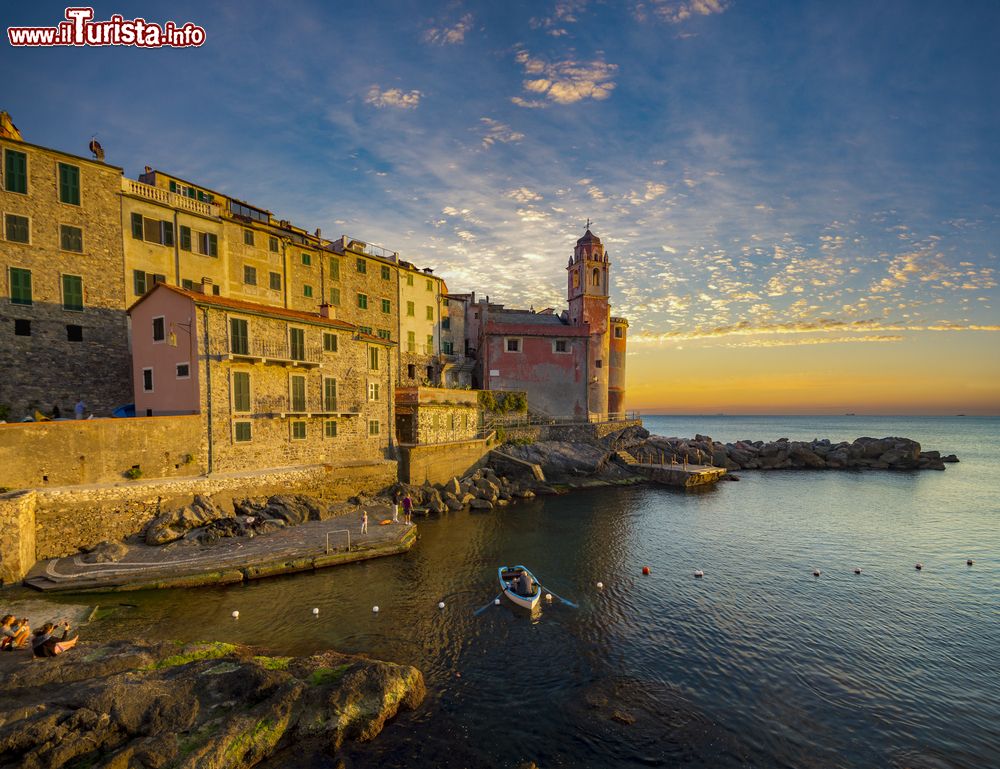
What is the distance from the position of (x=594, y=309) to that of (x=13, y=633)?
54.0 meters

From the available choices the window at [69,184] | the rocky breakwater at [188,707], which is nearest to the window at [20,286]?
the window at [69,184]

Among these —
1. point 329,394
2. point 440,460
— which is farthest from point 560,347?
point 329,394

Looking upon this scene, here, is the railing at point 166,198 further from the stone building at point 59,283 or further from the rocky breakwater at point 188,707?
the rocky breakwater at point 188,707

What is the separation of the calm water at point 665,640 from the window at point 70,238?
2427 cm

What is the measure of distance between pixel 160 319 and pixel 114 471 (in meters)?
9.65

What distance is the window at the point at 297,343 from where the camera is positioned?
30.5 meters

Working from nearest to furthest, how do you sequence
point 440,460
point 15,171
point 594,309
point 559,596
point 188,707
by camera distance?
point 188,707, point 559,596, point 15,171, point 440,460, point 594,309

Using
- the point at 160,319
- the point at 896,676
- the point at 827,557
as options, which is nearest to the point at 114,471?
the point at 160,319

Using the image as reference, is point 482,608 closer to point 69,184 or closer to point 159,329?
point 159,329

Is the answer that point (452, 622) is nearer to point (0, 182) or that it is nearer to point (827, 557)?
point (827, 557)

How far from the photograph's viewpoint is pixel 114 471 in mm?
23406

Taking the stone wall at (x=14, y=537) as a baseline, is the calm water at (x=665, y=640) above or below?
below

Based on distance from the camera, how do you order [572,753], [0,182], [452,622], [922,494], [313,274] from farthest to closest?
[922,494], [313,274], [0,182], [452,622], [572,753]

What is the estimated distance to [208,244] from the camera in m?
34.8
